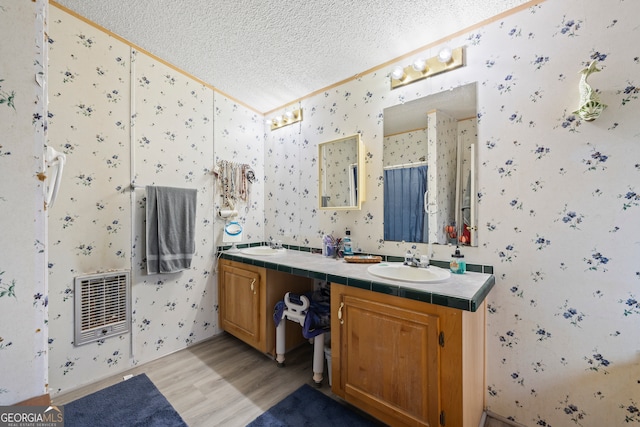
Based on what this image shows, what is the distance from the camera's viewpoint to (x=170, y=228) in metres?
2.07

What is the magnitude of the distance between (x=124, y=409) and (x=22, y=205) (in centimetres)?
157

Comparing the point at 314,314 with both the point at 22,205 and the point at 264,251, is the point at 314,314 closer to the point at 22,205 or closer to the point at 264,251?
the point at 264,251

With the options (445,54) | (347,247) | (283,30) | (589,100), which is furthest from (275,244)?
(589,100)

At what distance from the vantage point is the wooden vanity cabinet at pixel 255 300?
1998 mm

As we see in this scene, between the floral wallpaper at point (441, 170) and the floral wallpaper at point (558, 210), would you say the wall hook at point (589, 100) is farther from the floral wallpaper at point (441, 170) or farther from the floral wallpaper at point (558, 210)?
the floral wallpaper at point (441, 170)

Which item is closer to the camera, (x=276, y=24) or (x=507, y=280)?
(x=507, y=280)

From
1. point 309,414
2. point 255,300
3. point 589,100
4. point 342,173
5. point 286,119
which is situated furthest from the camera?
point 286,119

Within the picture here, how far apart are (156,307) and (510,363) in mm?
2506

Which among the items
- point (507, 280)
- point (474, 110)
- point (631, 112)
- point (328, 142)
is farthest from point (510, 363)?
point (328, 142)

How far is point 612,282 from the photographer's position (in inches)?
47.7

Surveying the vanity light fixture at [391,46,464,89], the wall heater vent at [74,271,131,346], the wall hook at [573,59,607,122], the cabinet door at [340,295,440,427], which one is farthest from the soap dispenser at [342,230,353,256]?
the wall heater vent at [74,271,131,346]

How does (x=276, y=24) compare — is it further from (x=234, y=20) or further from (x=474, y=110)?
(x=474, y=110)

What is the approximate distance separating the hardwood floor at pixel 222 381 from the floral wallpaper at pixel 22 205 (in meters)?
A: 1.17

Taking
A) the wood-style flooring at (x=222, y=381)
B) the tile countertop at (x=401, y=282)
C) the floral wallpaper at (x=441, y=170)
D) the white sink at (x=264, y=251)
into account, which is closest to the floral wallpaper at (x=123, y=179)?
the wood-style flooring at (x=222, y=381)
